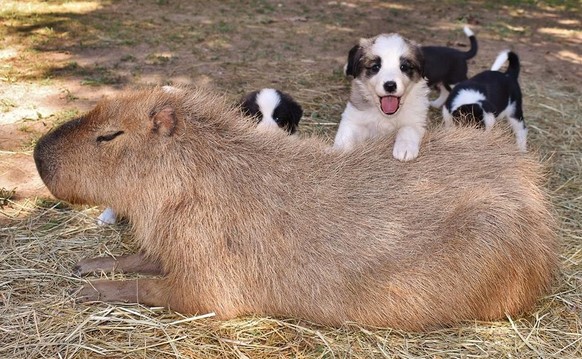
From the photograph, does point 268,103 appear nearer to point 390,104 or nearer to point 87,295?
point 390,104

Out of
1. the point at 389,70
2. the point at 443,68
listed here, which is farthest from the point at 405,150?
the point at 443,68

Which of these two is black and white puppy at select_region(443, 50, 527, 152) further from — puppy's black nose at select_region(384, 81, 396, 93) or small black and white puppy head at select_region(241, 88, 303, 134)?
small black and white puppy head at select_region(241, 88, 303, 134)

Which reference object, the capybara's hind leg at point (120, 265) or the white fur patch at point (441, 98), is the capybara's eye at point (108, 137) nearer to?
the capybara's hind leg at point (120, 265)

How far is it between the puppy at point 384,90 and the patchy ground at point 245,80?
77cm

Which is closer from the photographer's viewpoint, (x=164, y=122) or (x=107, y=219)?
(x=164, y=122)

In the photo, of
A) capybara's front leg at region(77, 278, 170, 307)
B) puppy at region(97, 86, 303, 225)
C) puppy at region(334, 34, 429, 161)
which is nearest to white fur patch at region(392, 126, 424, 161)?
puppy at region(334, 34, 429, 161)

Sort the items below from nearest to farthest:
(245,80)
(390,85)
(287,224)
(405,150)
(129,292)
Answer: (287,224)
(129,292)
(405,150)
(390,85)
(245,80)

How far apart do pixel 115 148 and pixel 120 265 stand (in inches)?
34.4

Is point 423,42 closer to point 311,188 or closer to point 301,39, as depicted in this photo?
point 301,39

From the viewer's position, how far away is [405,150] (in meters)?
3.64

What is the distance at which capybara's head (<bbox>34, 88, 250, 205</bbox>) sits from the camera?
3.38 m

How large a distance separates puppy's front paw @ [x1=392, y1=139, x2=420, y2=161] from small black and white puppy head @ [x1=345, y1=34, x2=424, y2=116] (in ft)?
2.91

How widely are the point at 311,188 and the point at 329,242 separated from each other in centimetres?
32

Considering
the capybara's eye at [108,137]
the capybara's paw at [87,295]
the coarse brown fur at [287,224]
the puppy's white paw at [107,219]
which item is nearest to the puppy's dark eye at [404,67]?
the coarse brown fur at [287,224]
